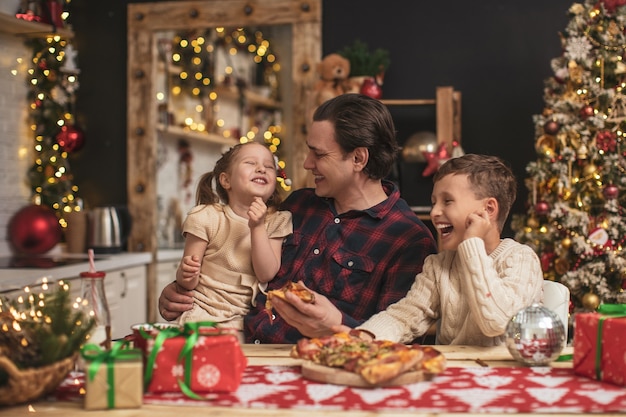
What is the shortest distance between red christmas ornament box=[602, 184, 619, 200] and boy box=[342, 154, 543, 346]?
8.77ft

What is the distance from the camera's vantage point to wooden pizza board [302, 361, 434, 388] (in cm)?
165

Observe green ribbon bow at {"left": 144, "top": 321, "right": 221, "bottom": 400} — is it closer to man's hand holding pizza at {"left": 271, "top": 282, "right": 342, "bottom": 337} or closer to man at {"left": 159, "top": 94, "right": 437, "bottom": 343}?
man's hand holding pizza at {"left": 271, "top": 282, "right": 342, "bottom": 337}

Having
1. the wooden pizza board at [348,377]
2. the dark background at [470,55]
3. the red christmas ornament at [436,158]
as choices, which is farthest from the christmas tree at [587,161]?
the wooden pizza board at [348,377]

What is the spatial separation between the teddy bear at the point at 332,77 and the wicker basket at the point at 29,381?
367 centimetres

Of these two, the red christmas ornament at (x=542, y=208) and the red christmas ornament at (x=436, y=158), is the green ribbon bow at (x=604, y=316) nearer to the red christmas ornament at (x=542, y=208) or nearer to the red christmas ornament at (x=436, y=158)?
the red christmas ornament at (x=542, y=208)

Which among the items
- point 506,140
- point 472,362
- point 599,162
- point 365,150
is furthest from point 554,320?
point 506,140

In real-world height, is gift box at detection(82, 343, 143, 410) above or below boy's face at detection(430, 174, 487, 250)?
below

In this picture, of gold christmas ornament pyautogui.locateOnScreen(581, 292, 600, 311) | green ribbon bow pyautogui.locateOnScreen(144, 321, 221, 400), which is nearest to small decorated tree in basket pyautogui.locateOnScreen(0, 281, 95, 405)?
green ribbon bow pyautogui.locateOnScreen(144, 321, 221, 400)

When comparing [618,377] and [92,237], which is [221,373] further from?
[92,237]

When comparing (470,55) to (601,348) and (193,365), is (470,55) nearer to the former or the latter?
(601,348)

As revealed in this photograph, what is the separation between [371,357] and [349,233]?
962 millimetres

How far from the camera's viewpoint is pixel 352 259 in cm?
259

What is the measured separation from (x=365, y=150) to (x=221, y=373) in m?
1.21

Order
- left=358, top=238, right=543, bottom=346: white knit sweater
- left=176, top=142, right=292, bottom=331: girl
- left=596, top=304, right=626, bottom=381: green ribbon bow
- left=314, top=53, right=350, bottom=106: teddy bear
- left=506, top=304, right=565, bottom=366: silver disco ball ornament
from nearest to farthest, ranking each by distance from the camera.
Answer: left=596, top=304, right=626, bottom=381: green ribbon bow < left=506, top=304, right=565, bottom=366: silver disco ball ornament < left=358, top=238, right=543, bottom=346: white knit sweater < left=176, top=142, right=292, bottom=331: girl < left=314, top=53, right=350, bottom=106: teddy bear
